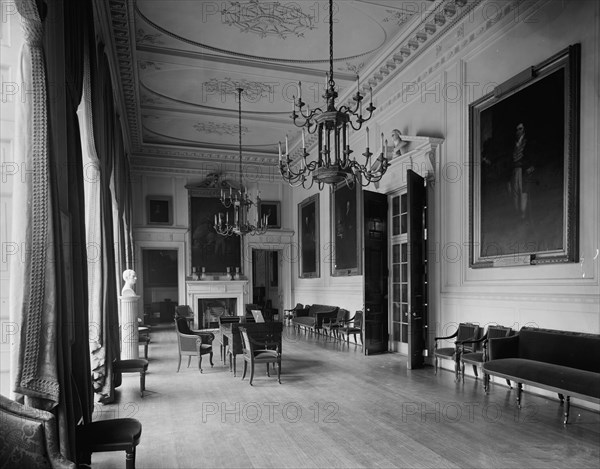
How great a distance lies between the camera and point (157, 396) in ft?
19.9

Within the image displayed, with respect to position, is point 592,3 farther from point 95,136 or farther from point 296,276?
point 296,276

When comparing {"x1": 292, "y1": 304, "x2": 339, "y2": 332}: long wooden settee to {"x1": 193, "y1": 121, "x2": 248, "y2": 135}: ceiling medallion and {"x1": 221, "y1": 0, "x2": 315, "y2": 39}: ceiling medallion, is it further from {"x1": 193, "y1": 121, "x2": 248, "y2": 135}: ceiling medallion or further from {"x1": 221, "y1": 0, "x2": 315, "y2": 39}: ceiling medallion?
{"x1": 221, "y1": 0, "x2": 315, "y2": 39}: ceiling medallion

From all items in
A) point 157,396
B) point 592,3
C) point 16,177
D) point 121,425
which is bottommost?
point 157,396

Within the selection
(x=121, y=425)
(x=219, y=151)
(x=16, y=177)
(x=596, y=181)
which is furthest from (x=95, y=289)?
(x=219, y=151)

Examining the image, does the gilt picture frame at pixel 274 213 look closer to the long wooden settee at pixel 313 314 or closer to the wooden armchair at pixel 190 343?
the long wooden settee at pixel 313 314

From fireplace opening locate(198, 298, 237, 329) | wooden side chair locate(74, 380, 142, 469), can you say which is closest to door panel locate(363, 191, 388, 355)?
wooden side chair locate(74, 380, 142, 469)

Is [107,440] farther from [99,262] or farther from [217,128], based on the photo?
[217,128]

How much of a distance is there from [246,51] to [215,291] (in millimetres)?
9088

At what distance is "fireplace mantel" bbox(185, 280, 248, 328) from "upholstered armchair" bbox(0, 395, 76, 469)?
13.3 m

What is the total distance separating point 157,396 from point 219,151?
1105 centimetres

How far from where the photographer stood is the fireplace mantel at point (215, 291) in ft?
50.6

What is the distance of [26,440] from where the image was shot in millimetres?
2219

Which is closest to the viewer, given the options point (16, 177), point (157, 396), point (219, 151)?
point (16, 177)

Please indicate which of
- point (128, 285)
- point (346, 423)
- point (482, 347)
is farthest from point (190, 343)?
point (482, 347)
